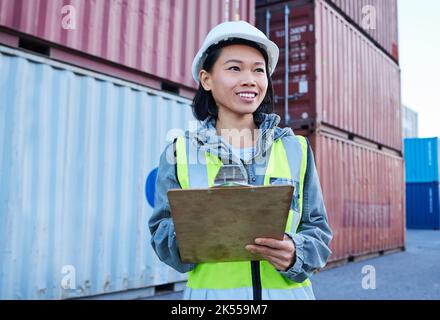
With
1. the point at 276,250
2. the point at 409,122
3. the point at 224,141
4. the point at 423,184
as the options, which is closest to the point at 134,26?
the point at 224,141

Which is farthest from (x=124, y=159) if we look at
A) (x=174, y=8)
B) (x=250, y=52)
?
(x=250, y=52)

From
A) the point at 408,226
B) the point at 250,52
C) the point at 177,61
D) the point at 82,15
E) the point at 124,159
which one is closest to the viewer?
the point at 250,52

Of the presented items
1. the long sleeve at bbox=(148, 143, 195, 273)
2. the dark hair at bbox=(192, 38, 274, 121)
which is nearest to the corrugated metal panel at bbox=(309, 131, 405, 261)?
the dark hair at bbox=(192, 38, 274, 121)

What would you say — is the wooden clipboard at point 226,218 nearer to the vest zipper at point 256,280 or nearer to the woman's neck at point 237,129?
the vest zipper at point 256,280

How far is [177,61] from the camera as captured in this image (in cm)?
567

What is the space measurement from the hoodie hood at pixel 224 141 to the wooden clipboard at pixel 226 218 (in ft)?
0.99

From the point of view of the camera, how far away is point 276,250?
4.04 feet

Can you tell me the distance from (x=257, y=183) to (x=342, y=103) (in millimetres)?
7980

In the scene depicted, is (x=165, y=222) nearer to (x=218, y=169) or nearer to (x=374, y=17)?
(x=218, y=169)

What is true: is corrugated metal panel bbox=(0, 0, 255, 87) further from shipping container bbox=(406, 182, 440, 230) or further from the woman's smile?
shipping container bbox=(406, 182, 440, 230)

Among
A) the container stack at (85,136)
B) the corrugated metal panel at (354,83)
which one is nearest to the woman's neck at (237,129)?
the container stack at (85,136)

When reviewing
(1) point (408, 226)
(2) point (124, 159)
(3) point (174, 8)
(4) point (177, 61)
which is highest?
(3) point (174, 8)

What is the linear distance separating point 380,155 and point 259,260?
391 inches

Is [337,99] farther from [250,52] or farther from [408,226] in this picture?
[408,226]
